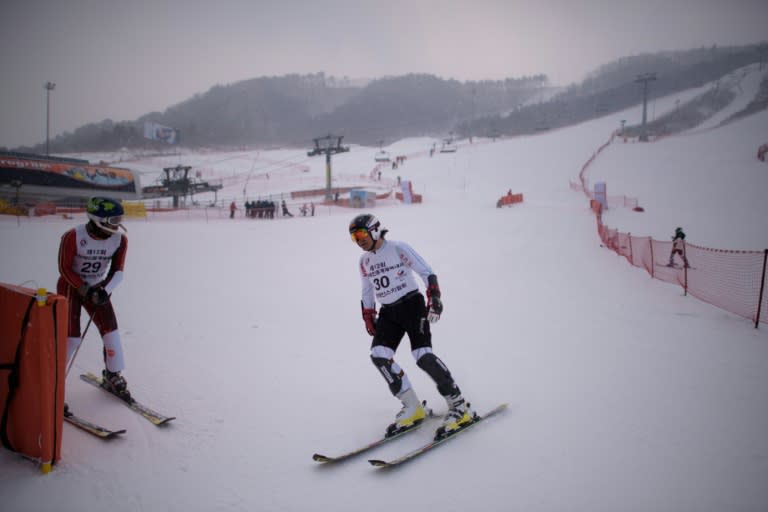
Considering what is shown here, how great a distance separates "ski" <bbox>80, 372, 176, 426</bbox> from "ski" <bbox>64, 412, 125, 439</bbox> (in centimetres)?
34

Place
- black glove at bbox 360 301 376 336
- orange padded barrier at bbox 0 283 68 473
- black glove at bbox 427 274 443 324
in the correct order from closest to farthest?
1. orange padded barrier at bbox 0 283 68 473
2. black glove at bbox 427 274 443 324
3. black glove at bbox 360 301 376 336

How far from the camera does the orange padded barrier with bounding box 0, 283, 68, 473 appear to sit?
10.2ft

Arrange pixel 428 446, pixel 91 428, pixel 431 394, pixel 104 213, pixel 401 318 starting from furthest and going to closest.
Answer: pixel 431 394, pixel 104 213, pixel 401 318, pixel 91 428, pixel 428 446

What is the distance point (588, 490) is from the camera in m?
3.14

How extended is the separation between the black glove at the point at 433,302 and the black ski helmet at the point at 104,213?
3293 mm

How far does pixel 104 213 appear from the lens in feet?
13.9

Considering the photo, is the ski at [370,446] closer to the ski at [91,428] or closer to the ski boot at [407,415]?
the ski boot at [407,415]

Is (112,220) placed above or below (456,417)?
above

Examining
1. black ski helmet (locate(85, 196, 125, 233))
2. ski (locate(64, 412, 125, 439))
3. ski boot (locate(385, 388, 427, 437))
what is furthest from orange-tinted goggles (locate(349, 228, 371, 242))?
ski (locate(64, 412, 125, 439))

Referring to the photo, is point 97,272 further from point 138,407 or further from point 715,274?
point 715,274

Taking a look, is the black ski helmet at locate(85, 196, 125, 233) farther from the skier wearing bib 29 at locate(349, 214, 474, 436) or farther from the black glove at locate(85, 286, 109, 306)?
the skier wearing bib 29 at locate(349, 214, 474, 436)

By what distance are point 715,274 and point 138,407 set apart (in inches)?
467

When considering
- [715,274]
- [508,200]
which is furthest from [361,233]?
[508,200]

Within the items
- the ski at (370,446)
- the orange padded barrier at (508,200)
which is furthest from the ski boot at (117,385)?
the orange padded barrier at (508,200)
